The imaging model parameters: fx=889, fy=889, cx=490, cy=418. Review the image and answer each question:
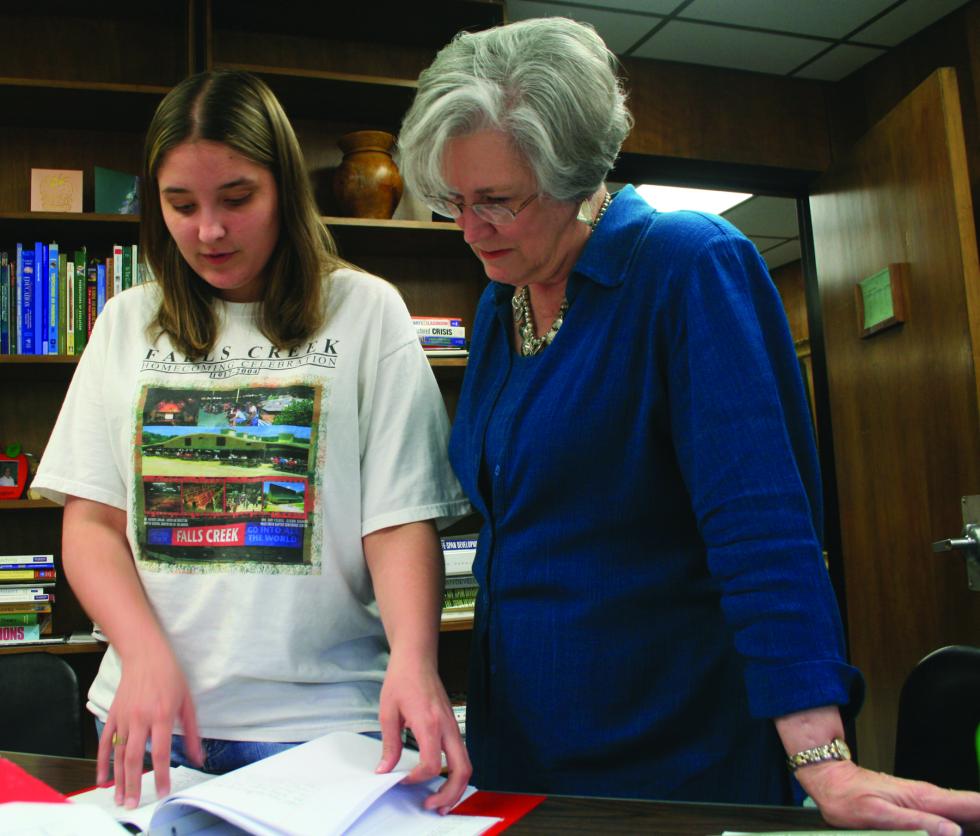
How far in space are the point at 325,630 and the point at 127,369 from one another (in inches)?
15.8

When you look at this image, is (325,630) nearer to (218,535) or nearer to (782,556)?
(218,535)

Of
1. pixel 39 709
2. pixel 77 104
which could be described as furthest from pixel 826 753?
pixel 77 104

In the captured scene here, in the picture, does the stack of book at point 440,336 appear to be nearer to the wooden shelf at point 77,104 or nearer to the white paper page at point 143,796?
the wooden shelf at point 77,104

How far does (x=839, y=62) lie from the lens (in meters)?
3.67

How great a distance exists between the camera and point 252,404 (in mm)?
1029

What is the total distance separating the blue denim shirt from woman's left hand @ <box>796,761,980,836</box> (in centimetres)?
21

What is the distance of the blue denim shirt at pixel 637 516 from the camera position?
84cm

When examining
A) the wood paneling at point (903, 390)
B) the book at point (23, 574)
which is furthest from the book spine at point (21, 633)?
the wood paneling at point (903, 390)

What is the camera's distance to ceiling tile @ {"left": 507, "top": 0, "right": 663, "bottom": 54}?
10.6ft

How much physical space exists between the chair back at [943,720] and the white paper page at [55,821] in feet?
3.10

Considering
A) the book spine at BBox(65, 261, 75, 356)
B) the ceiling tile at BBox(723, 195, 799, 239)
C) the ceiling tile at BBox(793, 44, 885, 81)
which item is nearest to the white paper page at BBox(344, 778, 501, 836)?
the book spine at BBox(65, 261, 75, 356)

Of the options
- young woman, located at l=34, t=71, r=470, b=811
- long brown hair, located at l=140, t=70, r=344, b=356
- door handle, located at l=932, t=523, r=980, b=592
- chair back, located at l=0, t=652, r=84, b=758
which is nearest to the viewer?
young woman, located at l=34, t=71, r=470, b=811

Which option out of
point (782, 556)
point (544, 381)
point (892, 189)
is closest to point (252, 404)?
point (544, 381)

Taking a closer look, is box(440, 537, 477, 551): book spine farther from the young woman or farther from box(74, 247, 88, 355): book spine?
the young woman
